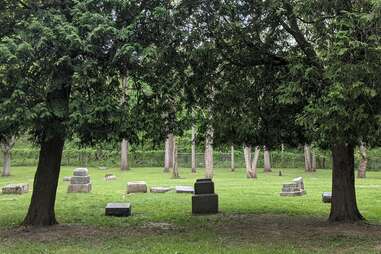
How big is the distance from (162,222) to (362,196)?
1114cm

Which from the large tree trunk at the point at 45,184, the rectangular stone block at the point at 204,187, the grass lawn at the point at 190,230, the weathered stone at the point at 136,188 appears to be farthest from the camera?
the weathered stone at the point at 136,188

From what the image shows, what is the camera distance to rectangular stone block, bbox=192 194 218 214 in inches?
660

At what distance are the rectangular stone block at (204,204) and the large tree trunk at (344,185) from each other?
408 centimetres

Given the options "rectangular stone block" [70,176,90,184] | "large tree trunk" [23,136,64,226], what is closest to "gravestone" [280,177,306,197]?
"rectangular stone block" [70,176,90,184]

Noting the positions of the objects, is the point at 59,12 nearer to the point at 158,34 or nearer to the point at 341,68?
the point at 158,34

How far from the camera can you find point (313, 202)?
65.3ft

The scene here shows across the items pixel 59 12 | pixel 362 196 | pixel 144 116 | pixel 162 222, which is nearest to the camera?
pixel 59 12

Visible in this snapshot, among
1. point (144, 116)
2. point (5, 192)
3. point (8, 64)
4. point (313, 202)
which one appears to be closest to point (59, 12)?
point (8, 64)

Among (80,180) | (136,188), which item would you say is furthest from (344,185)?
(80,180)

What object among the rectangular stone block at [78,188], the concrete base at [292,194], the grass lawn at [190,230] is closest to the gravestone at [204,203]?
the grass lawn at [190,230]

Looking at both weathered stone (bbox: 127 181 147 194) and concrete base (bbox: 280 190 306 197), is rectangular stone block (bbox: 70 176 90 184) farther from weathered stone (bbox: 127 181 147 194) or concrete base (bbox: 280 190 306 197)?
concrete base (bbox: 280 190 306 197)

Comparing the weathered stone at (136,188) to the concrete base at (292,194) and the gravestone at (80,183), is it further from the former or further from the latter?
the concrete base at (292,194)

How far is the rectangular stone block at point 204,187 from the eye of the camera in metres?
17.4

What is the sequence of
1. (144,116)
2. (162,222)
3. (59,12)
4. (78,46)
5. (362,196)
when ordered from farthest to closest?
(362,196)
(162,222)
(144,116)
(59,12)
(78,46)
